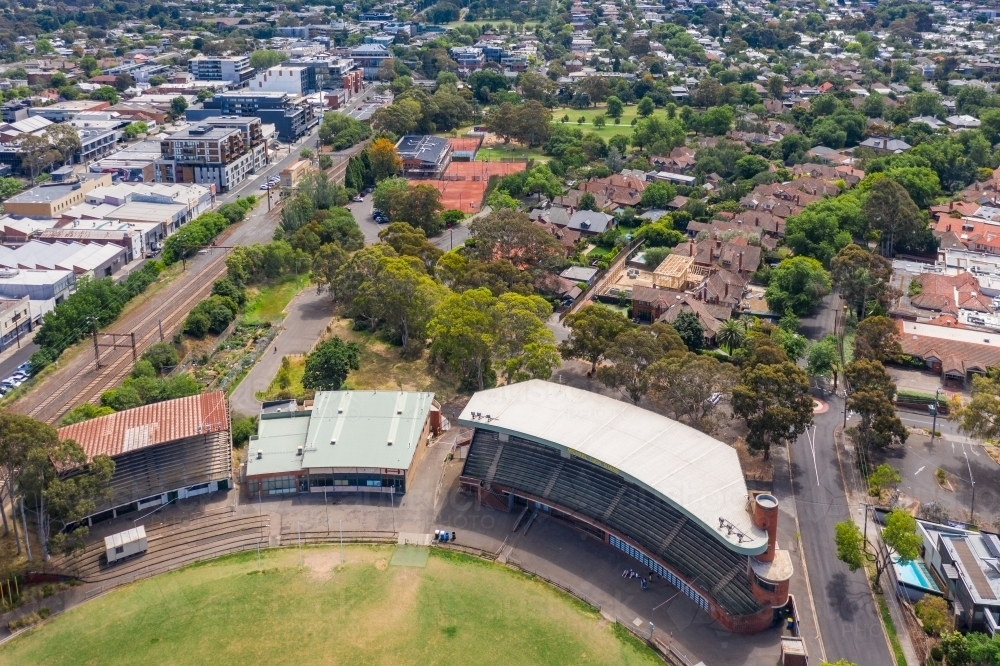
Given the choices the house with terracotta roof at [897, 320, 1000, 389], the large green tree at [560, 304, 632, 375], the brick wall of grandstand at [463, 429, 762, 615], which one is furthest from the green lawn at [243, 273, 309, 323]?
the house with terracotta roof at [897, 320, 1000, 389]

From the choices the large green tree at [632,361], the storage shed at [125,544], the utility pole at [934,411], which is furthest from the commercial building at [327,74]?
the utility pole at [934,411]

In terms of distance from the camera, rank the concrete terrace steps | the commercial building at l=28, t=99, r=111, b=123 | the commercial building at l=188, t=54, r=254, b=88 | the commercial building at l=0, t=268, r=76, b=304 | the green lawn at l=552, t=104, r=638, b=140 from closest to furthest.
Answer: the concrete terrace steps
the commercial building at l=0, t=268, r=76, b=304
the commercial building at l=28, t=99, r=111, b=123
the green lawn at l=552, t=104, r=638, b=140
the commercial building at l=188, t=54, r=254, b=88

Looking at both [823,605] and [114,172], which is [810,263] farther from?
[114,172]

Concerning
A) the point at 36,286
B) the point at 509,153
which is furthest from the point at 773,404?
the point at 509,153

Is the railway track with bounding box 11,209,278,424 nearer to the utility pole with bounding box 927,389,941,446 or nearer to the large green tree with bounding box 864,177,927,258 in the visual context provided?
the utility pole with bounding box 927,389,941,446

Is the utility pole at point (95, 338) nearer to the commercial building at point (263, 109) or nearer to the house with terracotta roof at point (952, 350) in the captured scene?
the house with terracotta roof at point (952, 350)

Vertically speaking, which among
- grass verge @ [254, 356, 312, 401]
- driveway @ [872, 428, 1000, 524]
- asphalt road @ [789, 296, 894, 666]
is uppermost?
driveway @ [872, 428, 1000, 524]

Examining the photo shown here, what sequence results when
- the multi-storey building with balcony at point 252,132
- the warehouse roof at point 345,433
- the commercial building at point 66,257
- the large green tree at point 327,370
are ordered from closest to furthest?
the warehouse roof at point 345,433 < the large green tree at point 327,370 < the commercial building at point 66,257 < the multi-storey building with balcony at point 252,132
